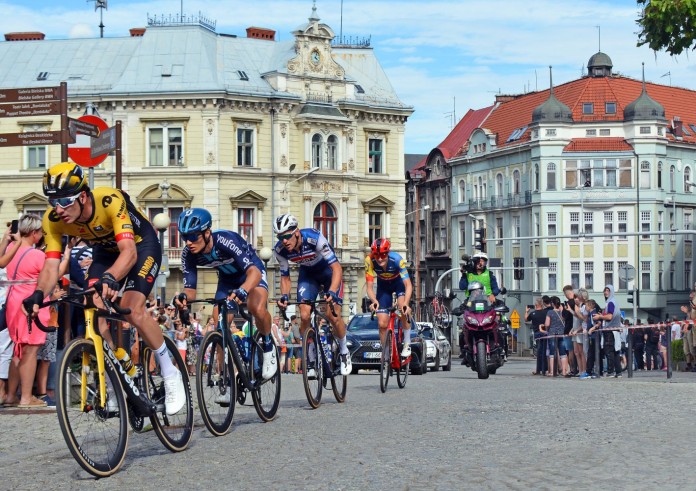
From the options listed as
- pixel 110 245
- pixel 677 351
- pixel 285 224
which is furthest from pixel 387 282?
pixel 677 351

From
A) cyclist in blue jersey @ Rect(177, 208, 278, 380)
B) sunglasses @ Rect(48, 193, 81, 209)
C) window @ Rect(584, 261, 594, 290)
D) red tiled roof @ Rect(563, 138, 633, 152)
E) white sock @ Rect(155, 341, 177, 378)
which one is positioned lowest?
white sock @ Rect(155, 341, 177, 378)

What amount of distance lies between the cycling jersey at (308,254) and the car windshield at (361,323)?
57.3ft

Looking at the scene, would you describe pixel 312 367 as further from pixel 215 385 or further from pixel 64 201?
pixel 64 201

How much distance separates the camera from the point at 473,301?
2375cm

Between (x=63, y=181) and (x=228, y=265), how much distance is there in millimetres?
3229

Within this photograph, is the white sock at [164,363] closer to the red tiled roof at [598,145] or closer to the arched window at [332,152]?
the arched window at [332,152]

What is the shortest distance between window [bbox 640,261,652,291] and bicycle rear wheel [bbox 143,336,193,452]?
8747 centimetres

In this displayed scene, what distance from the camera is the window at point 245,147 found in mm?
78250

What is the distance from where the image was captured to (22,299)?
14.4 m

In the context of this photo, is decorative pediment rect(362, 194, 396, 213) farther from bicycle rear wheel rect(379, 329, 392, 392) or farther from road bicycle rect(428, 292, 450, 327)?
bicycle rear wheel rect(379, 329, 392, 392)

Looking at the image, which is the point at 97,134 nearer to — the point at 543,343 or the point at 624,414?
the point at 624,414

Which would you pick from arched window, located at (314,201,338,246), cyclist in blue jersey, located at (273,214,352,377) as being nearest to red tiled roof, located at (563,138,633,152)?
arched window, located at (314,201,338,246)

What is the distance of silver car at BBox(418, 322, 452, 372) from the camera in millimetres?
36312

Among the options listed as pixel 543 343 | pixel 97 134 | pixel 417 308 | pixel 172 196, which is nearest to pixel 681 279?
pixel 417 308
